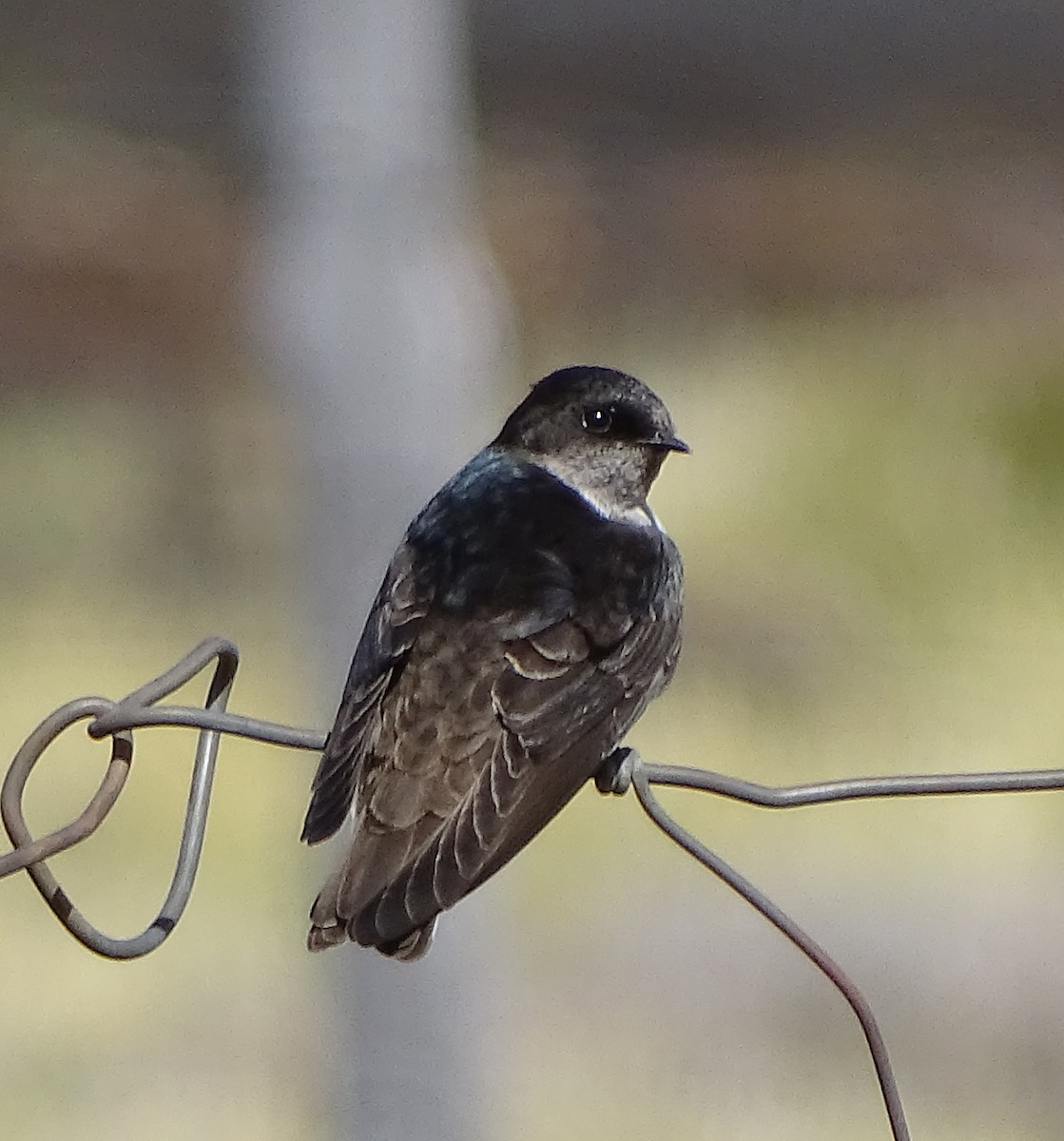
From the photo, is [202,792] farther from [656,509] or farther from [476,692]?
[656,509]

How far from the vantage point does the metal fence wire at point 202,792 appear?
1843mm

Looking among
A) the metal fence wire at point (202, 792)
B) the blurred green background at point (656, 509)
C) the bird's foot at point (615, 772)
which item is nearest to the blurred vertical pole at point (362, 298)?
the blurred green background at point (656, 509)

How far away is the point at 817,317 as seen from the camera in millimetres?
10328

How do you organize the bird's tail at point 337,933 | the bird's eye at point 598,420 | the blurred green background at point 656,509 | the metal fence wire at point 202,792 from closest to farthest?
the metal fence wire at point 202,792 → the bird's tail at point 337,933 → the bird's eye at point 598,420 → the blurred green background at point 656,509

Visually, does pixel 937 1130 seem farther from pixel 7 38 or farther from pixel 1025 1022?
pixel 7 38

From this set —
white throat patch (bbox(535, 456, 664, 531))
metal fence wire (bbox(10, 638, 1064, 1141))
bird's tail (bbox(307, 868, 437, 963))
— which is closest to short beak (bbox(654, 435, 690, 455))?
white throat patch (bbox(535, 456, 664, 531))

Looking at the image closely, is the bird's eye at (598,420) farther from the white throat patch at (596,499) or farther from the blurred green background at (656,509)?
the blurred green background at (656,509)

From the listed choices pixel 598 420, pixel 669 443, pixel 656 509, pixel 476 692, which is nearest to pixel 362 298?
pixel 598 420

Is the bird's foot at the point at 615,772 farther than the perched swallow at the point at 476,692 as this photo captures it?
Yes

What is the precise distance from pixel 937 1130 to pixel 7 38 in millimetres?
8744

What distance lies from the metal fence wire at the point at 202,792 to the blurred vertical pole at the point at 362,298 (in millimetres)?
1166

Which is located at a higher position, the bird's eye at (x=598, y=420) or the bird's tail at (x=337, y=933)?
the bird's eye at (x=598, y=420)

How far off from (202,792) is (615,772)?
0.84 metres

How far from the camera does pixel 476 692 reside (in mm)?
2637
